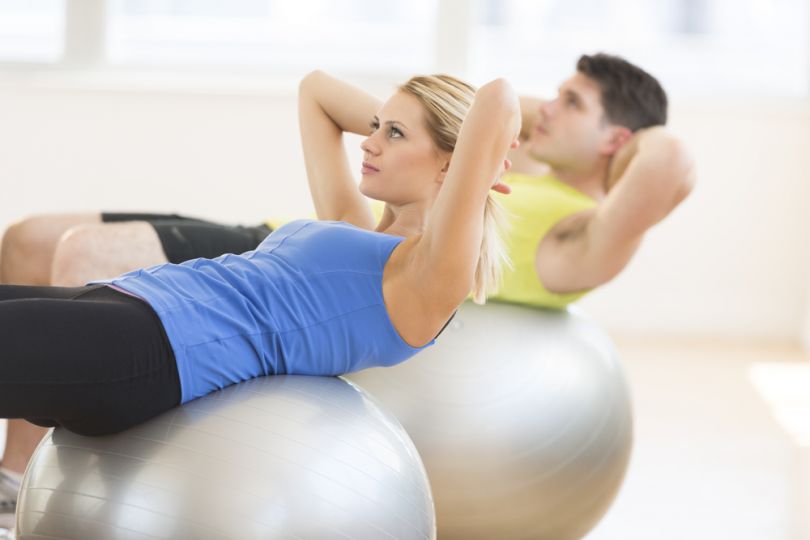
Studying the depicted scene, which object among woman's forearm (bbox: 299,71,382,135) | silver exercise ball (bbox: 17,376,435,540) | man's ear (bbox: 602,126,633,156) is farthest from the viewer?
man's ear (bbox: 602,126,633,156)

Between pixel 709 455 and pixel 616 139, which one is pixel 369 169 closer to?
pixel 616 139

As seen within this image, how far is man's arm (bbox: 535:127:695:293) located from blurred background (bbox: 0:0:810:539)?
200cm

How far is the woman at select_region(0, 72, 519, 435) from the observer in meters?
1.40

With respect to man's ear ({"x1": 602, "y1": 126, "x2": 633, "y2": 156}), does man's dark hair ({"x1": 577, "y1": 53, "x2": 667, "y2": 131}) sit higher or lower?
higher

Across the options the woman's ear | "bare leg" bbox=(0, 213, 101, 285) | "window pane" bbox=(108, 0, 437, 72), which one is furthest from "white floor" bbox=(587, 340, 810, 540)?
"window pane" bbox=(108, 0, 437, 72)

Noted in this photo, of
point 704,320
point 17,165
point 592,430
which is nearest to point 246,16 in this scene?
point 17,165

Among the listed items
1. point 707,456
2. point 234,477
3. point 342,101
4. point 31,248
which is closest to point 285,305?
point 234,477

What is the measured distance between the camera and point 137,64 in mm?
4656

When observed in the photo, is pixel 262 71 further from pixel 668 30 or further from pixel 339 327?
pixel 339 327

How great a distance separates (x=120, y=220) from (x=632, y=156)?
114cm

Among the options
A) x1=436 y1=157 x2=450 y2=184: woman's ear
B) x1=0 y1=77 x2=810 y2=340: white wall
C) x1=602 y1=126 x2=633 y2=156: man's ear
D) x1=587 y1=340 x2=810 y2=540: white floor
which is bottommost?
x1=587 y1=340 x2=810 y2=540: white floor

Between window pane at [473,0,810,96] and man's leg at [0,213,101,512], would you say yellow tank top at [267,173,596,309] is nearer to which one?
man's leg at [0,213,101,512]

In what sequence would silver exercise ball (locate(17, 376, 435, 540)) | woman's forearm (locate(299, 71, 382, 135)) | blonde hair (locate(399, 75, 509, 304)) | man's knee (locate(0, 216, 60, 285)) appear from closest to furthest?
silver exercise ball (locate(17, 376, 435, 540)), blonde hair (locate(399, 75, 509, 304)), woman's forearm (locate(299, 71, 382, 135)), man's knee (locate(0, 216, 60, 285))

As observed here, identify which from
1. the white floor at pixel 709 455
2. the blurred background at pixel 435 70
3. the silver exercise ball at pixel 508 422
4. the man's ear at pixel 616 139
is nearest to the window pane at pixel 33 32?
the blurred background at pixel 435 70
